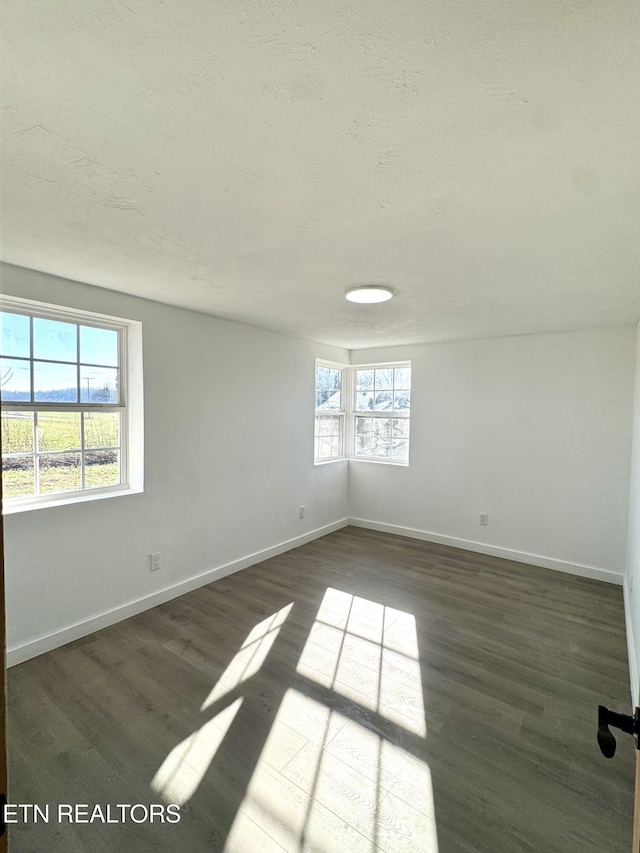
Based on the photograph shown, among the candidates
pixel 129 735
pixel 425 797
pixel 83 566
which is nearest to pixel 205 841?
pixel 129 735

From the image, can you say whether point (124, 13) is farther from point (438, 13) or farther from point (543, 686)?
point (543, 686)

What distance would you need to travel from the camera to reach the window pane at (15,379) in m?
2.46

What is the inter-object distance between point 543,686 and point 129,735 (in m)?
2.21

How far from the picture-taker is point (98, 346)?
9.66ft

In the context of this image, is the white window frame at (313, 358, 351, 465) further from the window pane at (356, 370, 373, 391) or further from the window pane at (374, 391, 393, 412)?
the window pane at (374, 391, 393, 412)

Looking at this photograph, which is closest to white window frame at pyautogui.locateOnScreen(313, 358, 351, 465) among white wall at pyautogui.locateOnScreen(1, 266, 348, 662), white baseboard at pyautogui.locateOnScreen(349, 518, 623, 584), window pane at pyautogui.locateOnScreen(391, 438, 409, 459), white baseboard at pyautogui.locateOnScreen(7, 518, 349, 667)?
white wall at pyautogui.locateOnScreen(1, 266, 348, 662)

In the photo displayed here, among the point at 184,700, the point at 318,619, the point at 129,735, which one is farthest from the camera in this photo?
the point at 318,619

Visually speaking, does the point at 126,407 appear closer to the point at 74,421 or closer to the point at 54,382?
the point at 74,421

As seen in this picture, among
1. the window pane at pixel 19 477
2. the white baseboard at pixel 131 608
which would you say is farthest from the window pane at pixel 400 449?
the window pane at pixel 19 477

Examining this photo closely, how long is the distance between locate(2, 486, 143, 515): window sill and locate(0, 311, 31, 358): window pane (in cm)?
93

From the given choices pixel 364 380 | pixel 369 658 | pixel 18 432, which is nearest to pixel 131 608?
pixel 18 432

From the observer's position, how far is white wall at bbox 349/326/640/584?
3744mm

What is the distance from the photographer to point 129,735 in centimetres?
191

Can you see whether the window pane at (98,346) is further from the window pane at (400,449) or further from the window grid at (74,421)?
the window pane at (400,449)
